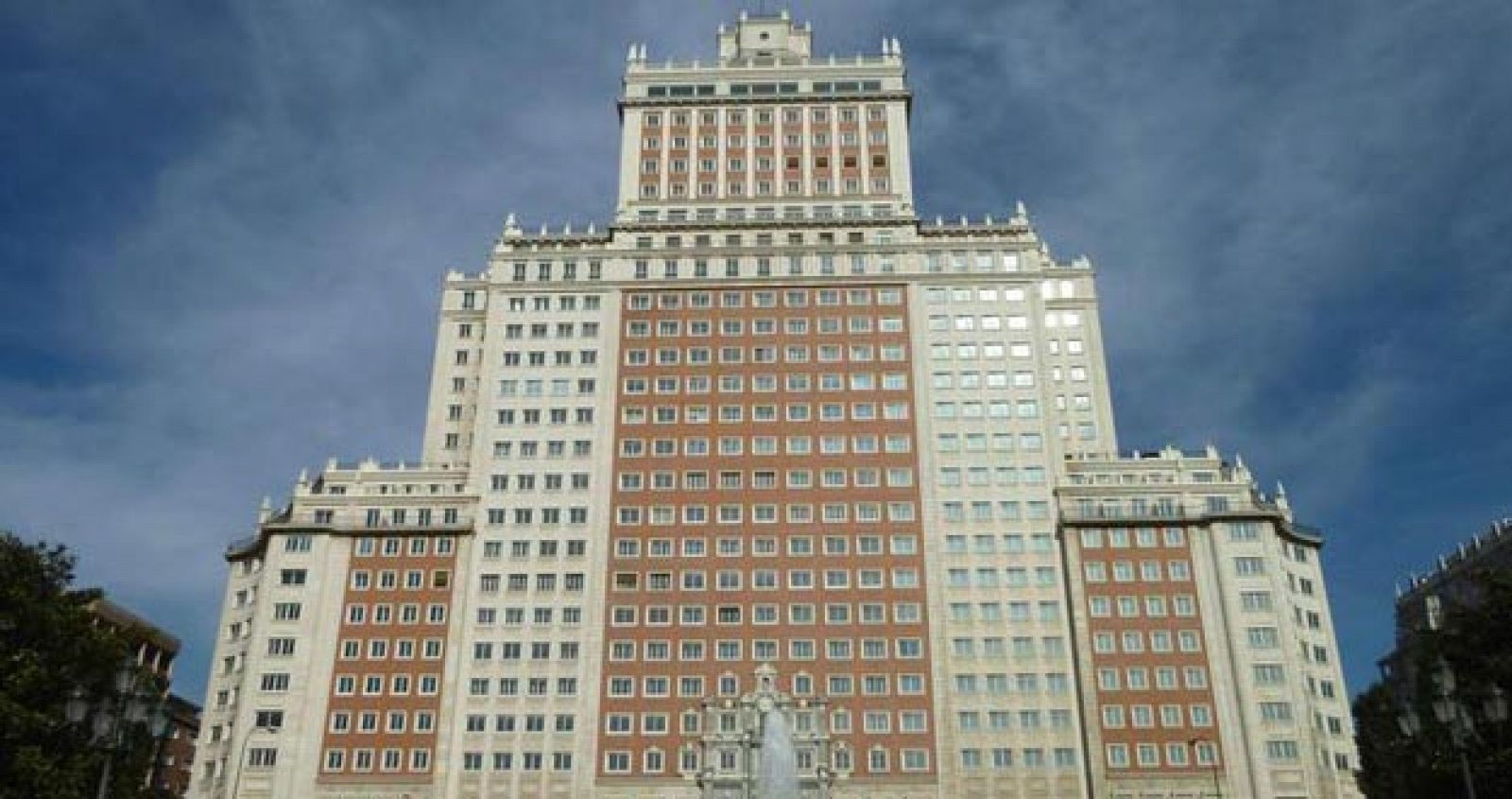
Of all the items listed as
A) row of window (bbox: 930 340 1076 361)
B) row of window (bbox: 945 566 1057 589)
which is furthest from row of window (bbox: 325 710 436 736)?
row of window (bbox: 930 340 1076 361)

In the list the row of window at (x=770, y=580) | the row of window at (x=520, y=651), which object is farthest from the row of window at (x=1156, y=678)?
the row of window at (x=520, y=651)

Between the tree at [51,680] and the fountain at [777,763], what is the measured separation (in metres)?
46.4

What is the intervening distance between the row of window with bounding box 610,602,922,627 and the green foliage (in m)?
43.0

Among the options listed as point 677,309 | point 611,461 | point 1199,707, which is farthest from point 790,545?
point 1199,707

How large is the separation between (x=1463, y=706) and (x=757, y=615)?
5767 cm

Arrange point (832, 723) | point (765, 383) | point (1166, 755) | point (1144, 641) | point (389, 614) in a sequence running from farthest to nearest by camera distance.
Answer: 1. point (765, 383)
2. point (389, 614)
3. point (832, 723)
4. point (1144, 641)
5. point (1166, 755)

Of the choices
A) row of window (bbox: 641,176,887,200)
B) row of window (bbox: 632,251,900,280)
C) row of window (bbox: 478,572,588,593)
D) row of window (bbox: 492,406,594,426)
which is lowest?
row of window (bbox: 478,572,588,593)

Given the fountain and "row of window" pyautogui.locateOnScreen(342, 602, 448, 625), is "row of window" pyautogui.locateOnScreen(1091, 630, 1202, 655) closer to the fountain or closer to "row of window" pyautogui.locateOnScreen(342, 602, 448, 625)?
the fountain

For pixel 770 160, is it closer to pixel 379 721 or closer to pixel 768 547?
pixel 768 547

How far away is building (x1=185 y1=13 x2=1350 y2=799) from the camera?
9488 centimetres

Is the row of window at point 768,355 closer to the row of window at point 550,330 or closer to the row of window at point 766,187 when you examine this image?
the row of window at point 550,330

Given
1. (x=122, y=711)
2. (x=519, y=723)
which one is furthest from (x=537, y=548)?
(x=122, y=711)

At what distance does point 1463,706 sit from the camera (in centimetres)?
4988

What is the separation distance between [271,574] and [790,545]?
40.9m
